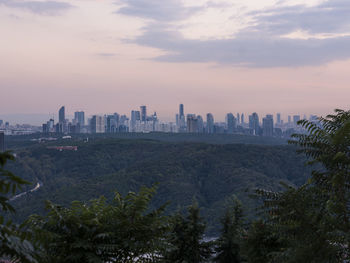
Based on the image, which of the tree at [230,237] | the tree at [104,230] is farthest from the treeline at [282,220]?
the tree at [230,237]

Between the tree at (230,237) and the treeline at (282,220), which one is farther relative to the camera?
the tree at (230,237)

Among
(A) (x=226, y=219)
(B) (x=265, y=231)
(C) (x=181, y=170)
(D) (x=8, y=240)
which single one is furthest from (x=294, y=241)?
(C) (x=181, y=170)

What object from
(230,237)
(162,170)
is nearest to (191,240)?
(230,237)

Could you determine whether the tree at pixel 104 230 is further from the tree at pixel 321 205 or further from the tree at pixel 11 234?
the tree at pixel 11 234

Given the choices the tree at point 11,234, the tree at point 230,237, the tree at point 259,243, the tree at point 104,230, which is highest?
the tree at point 11,234

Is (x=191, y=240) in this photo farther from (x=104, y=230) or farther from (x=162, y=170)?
(x=162, y=170)

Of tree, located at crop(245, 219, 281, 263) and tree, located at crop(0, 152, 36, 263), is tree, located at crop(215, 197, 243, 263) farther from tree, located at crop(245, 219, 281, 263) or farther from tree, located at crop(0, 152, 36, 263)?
tree, located at crop(0, 152, 36, 263)
